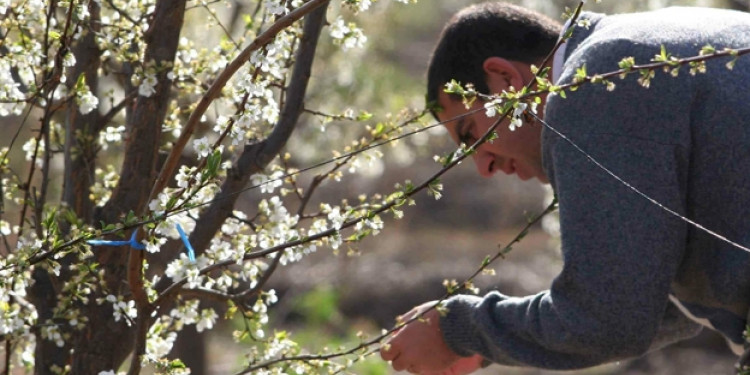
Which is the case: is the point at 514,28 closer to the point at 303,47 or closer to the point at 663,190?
the point at 303,47

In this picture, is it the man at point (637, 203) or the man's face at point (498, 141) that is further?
the man's face at point (498, 141)

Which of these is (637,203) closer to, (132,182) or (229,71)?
(229,71)

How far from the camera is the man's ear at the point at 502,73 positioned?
8.30 ft

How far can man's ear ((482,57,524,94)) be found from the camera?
2.53 meters

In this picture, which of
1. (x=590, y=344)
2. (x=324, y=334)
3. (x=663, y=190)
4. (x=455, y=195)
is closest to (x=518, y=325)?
(x=590, y=344)

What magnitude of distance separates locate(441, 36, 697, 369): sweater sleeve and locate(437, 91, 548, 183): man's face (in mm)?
371

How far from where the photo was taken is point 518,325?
2.26 metres

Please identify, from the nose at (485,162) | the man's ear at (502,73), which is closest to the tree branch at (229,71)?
the man's ear at (502,73)

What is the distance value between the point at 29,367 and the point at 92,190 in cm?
42

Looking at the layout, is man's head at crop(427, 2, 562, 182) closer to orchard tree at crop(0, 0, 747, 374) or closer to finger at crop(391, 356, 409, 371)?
orchard tree at crop(0, 0, 747, 374)

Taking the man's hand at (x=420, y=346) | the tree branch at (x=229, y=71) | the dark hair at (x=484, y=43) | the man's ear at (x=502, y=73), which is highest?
the dark hair at (x=484, y=43)

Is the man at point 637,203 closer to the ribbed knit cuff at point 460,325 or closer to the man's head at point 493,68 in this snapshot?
the ribbed knit cuff at point 460,325

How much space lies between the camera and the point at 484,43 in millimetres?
2645

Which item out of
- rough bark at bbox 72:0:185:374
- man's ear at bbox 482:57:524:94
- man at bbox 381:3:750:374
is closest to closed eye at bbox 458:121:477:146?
man's ear at bbox 482:57:524:94
